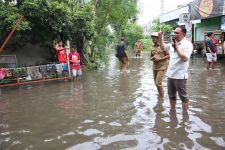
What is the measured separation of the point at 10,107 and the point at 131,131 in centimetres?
396

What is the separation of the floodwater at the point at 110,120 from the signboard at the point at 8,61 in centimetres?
299

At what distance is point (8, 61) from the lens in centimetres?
1294

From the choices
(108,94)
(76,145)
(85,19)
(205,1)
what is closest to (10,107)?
(108,94)

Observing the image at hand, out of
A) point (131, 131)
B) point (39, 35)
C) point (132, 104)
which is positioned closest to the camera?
point (131, 131)

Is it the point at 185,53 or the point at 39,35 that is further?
the point at 39,35

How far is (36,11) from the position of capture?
1178 cm

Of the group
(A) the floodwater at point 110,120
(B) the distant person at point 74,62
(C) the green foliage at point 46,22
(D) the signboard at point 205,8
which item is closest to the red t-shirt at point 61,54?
(B) the distant person at point 74,62

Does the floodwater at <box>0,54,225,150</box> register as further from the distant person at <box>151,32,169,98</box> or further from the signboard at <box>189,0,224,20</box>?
the signboard at <box>189,0,224,20</box>

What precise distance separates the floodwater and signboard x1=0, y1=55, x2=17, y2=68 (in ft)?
9.82

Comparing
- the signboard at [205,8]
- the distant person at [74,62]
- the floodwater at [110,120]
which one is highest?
the signboard at [205,8]

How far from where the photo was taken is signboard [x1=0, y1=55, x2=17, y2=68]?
12688 millimetres

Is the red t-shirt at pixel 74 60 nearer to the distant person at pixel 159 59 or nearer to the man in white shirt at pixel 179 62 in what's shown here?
the distant person at pixel 159 59

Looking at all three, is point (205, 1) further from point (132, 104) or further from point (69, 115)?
point (69, 115)

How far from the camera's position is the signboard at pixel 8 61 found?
12688mm
